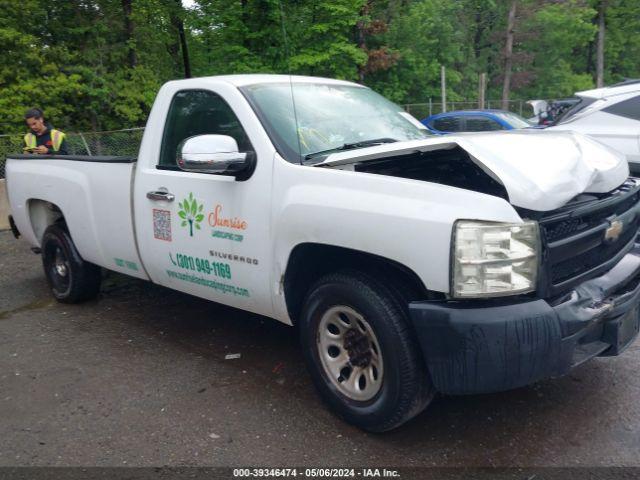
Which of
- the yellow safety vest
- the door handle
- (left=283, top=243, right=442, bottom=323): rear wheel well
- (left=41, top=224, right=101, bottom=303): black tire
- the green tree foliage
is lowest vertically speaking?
(left=41, top=224, right=101, bottom=303): black tire

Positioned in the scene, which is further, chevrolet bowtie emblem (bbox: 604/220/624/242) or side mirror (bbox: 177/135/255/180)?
side mirror (bbox: 177/135/255/180)

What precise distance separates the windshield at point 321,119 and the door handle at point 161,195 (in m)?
0.89

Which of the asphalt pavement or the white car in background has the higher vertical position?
the white car in background

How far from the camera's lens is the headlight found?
8.57ft

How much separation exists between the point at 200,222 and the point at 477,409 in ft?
6.80

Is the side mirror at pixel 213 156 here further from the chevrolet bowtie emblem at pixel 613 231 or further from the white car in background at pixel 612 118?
the white car in background at pixel 612 118

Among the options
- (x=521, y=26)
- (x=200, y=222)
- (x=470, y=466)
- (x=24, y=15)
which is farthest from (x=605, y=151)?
(x=521, y=26)

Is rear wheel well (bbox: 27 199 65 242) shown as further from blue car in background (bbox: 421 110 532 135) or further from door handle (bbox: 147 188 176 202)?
blue car in background (bbox: 421 110 532 135)

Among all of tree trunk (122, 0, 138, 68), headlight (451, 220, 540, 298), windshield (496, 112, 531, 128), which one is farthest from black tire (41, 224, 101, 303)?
tree trunk (122, 0, 138, 68)

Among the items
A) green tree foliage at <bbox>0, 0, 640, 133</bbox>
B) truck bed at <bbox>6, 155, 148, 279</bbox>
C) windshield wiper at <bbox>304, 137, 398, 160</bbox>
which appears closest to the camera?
windshield wiper at <bbox>304, 137, 398, 160</bbox>

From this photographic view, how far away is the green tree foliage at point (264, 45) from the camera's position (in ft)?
44.3

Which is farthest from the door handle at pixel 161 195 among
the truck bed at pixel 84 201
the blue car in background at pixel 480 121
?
the blue car in background at pixel 480 121

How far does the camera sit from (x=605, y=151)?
3.55 meters

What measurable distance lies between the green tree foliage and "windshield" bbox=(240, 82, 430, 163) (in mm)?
261
